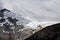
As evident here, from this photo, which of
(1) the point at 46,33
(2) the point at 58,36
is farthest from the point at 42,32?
(2) the point at 58,36

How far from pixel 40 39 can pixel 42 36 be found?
377 millimetres

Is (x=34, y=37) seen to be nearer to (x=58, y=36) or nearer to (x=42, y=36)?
(x=42, y=36)

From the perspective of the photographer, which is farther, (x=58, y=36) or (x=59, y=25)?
(x=59, y=25)

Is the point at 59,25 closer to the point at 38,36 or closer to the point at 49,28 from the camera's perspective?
the point at 49,28

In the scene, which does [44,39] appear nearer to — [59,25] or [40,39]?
[40,39]

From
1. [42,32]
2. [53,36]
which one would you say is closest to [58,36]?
[53,36]

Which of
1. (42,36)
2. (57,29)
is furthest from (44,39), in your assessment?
(57,29)

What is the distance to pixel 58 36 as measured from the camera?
20234 mm

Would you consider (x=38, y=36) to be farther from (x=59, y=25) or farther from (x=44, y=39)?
(x=59, y=25)

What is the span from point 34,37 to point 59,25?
3014 mm

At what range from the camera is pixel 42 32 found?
21.1 metres

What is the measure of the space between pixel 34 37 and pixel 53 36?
210cm

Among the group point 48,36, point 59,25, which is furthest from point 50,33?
point 59,25

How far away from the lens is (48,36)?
2052 cm
